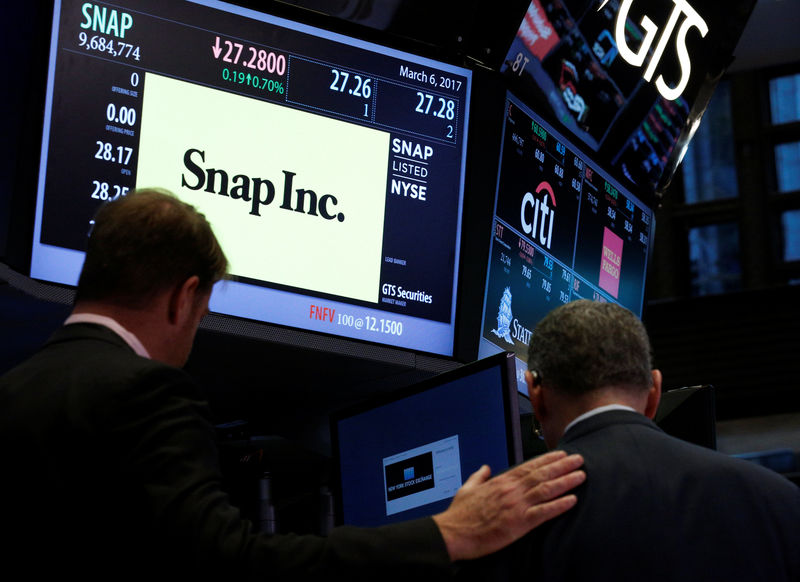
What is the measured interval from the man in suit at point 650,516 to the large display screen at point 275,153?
1366 millimetres

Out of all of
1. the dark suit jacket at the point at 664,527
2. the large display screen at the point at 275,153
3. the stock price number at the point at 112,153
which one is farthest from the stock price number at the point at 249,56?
the dark suit jacket at the point at 664,527

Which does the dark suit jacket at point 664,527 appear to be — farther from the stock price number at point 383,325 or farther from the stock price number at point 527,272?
the stock price number at point 527,272

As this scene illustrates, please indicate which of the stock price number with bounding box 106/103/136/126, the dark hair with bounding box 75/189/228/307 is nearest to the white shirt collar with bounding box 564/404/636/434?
the dark hair with bounding box 75/189/228/307

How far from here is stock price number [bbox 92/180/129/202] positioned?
2988 mm

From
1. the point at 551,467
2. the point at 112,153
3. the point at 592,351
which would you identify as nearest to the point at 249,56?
the point at 112,153

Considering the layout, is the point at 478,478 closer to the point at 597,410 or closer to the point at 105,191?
the point at 597,410

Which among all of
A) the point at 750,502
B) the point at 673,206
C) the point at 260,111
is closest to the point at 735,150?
the point at 673,206

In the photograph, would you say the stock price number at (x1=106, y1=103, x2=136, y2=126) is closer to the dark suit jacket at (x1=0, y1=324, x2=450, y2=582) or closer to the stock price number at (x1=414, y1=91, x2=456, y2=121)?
the stock price number at (x1=414, y1=91, x2=456, y2=121)

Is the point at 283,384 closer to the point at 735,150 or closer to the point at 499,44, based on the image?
the point at 499,44

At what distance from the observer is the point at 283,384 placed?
11.8 feet

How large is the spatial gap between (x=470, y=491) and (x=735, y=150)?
11.6m

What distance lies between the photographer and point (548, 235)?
4.17 meters

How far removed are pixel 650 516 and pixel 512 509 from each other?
22 centimetres

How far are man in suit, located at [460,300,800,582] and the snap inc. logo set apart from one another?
1.48 meters
